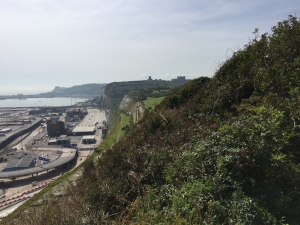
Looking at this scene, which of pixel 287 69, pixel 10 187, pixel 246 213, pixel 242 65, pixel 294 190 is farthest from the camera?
pixel 10 187

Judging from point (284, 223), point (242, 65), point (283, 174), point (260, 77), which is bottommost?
point (284, 223)

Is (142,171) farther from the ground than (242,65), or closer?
closer

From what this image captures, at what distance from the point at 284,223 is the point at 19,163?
121 feet

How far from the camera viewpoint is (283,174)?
3373 millimetres

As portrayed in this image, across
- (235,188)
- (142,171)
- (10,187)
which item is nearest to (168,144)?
(142,171)

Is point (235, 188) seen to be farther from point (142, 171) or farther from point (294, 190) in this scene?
point (142, 171)

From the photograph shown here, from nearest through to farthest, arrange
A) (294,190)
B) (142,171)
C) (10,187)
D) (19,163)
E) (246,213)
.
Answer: (246,213) < (294,190) < (142,171) < (10,187) < (19,163)

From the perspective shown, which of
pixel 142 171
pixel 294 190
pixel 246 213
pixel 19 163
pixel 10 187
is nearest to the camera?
pixel 246 213

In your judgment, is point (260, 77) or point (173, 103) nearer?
point (260, 77)

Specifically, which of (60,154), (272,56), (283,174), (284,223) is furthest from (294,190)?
(60,154)

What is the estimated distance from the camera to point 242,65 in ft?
25.9

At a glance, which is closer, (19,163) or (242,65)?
(242,65)

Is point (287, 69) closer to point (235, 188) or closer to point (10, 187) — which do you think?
point (235, 188)

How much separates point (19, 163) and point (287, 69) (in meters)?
36.5
